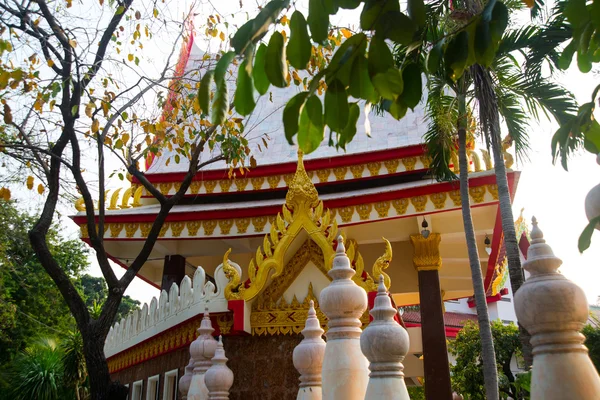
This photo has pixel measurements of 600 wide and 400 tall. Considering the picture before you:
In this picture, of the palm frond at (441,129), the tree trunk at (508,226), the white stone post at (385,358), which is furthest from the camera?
the palm frond at (441,129)

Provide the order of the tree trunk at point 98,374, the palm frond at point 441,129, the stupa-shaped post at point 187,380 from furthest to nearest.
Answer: the palm frond at point 441,129 < the tree trunk at point 98,374 < the stupa-shaped post at point 187,380

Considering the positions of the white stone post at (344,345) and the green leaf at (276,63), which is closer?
the green leaf at (276,63)

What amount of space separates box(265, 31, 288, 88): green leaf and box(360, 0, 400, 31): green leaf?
0.32 m

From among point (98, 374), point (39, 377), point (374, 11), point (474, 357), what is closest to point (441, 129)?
point (98, 374)

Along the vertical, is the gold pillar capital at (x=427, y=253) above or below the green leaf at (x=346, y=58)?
above

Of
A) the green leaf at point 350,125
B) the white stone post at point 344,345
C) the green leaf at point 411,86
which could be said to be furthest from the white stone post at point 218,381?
the green leaf at point 411,86

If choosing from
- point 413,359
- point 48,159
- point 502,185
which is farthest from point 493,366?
point 413,359

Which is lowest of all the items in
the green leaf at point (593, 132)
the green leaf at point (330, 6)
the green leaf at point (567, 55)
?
the green leaf at point (593, 132)

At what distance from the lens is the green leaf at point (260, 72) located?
1798mm

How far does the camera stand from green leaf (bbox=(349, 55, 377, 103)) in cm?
188

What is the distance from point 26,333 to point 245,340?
20.4 metres

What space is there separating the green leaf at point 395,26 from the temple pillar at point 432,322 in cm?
782

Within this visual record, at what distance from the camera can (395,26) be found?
1.87 meters

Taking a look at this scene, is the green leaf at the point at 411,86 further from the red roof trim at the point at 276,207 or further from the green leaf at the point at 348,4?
the red roof trim at the point at 276,207
